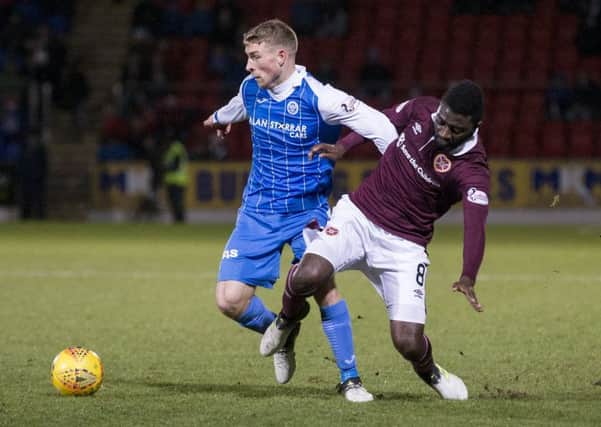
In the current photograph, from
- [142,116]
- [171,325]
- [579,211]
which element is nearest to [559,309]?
[171,325]

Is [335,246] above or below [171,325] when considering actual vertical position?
above

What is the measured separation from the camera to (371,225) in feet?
21.0

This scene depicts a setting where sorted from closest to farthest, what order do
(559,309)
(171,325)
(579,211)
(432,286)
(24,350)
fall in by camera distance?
(24,350)
(171,325)
(559,309)
(432,286)
(579,211)

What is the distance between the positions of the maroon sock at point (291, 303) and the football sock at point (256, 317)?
0.29 m

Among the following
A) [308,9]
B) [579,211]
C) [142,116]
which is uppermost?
[308,9]

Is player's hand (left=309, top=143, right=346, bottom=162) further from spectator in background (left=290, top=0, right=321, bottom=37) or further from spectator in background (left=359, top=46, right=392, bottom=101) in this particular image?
spectator in background (left=290, top=0, right=321, bottom=37)

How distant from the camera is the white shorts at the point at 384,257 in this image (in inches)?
246

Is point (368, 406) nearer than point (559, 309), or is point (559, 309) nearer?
point (368, 406)

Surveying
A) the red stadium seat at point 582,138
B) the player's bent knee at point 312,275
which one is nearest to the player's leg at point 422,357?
the player's bent knee at point 312,275

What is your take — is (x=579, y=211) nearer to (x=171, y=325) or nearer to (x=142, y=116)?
(x=142, y=116)

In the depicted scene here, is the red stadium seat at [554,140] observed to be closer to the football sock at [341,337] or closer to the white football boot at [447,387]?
the football sock at [341,337]

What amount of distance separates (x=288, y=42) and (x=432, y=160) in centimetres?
108

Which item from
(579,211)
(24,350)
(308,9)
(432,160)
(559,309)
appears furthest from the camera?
(308,9)

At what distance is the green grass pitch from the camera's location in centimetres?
609
